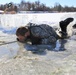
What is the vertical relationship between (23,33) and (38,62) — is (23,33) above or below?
above

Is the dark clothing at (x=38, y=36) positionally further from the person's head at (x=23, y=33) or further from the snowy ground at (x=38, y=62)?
the snowy ground at (x=38, y=62)

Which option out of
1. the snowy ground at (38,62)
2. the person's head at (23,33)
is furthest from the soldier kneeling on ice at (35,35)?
the snowy ground at (38,62)

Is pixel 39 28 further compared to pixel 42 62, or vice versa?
pixel 39 28

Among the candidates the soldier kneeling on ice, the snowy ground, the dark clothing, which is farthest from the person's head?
the snowy ground

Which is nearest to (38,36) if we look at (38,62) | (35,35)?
(35,35)

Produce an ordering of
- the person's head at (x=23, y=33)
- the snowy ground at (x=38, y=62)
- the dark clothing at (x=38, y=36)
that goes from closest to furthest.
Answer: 1. the snowy ground at (x=38, y=62)
2. the dark clothing at (x=38, y=36)
3. the person's head at (x=23, y=33)

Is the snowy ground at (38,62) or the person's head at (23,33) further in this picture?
the person's head at (23,33)

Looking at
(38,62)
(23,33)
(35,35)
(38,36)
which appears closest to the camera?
(38,62)

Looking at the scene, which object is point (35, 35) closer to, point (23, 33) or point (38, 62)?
point (23, 33)

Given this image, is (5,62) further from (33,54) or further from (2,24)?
(2,24)

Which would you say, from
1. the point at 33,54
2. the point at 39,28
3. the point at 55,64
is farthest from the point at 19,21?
the point at 55,64

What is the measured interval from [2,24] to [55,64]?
11714mm

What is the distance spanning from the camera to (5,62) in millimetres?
5973

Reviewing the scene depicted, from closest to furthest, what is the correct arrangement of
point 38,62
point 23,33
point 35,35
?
point 38,62, point 35,35, point 23,33
